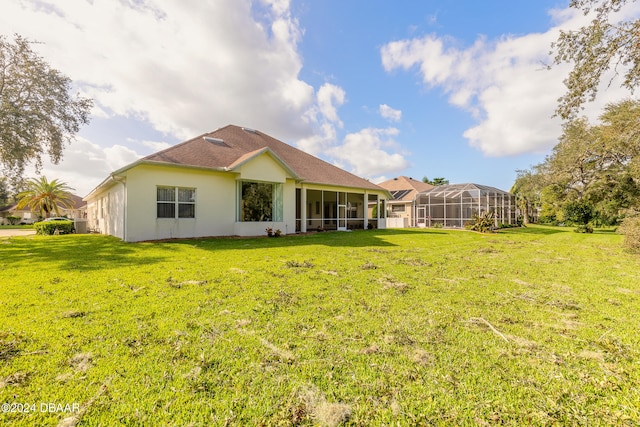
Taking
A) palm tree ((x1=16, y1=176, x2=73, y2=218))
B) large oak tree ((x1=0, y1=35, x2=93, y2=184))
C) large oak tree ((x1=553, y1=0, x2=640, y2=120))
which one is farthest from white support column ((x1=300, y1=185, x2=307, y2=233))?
palm tree ((x1=16, y1=176, x2=73, y2=218))

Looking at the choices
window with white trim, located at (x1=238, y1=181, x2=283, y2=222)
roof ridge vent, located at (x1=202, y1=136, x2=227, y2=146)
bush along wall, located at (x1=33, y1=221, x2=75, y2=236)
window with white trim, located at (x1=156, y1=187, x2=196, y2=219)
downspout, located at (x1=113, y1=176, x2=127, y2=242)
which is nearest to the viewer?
downspout, located at (x1=113, y1=176, x2=127, y2=242)

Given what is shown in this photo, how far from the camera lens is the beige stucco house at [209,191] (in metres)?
11.8

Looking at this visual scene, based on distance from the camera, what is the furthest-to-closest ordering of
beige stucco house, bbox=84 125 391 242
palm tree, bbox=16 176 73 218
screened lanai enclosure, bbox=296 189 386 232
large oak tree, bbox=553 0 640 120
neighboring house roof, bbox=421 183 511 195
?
palm tree, bbox=16 176 73 218 < neighboring house roof, bbox=421 183 511 195 < screened lanai enclosure, bbox=296 189 386 232 < beige stucco house, bbox=84 125 391 242 < large oak tree, bbox=553 0 640 120

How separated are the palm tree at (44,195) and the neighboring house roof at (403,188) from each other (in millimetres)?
40447

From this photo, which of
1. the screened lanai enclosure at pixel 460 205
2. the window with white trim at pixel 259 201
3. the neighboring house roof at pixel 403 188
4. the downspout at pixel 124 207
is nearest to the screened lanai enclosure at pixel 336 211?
the window with white trim at pixel 259 201

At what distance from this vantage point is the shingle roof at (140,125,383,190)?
13.0 metres

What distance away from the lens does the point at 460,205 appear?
23828 mm

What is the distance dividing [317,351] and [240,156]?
46.6 ft

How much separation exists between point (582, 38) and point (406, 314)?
33.9 ft

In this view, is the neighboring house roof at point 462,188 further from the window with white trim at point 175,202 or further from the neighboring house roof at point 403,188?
the window with white trim at point 175,202

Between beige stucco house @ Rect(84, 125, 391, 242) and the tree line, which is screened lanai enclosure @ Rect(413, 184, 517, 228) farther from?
beige stucco house @ Rect(84, 125, 391, 242)

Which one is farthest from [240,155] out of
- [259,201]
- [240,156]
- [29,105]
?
[29,105]

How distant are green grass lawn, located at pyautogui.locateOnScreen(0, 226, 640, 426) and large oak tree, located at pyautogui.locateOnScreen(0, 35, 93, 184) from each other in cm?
1260

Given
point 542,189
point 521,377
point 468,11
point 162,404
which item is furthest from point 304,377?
point 542,189
